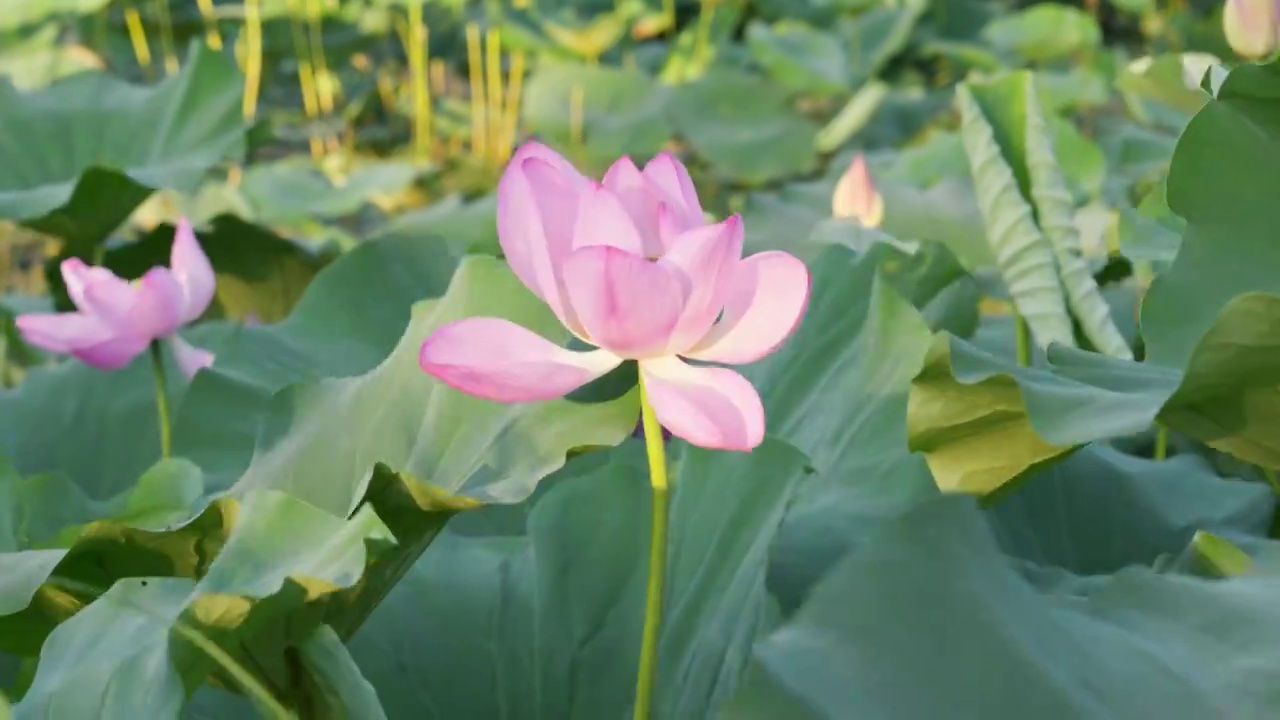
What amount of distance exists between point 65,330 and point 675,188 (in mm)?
441

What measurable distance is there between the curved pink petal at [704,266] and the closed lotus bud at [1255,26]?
22.9 inches

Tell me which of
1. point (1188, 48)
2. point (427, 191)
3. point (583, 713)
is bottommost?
point (427, 191)

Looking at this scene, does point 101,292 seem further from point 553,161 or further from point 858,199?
point 858,199

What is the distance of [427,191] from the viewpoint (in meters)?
3.19

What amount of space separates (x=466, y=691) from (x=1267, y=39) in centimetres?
66

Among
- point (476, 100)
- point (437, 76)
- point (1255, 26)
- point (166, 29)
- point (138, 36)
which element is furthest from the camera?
point (437, 76)

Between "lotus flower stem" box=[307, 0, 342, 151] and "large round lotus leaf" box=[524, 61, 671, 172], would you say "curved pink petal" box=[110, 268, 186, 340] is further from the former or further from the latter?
"lotus flower stem" box=[307, 0, 342, 151]

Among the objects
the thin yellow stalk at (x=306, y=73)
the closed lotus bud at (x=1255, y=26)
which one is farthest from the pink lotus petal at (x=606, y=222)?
the thin yellow stalk at (x=306, y=73)

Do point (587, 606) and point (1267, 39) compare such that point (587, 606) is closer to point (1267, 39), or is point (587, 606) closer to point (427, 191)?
point (1267, 39)

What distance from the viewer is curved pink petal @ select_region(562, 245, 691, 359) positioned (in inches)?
16.2

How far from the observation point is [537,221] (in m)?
0.46

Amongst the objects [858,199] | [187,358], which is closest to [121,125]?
[187,358]

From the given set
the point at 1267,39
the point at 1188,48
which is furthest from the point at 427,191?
the point at 1267,39

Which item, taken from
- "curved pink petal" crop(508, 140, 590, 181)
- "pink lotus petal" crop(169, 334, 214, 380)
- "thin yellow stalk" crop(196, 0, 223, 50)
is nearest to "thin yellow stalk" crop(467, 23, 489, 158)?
"thin yellow stalk" crop(196, 0, 223, 50)
